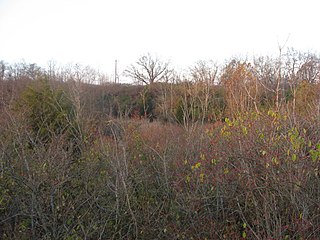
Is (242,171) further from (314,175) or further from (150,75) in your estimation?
(150,75)

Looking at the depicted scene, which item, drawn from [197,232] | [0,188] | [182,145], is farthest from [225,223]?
[0,188]

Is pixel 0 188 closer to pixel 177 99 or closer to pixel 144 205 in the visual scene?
pixel 144 205

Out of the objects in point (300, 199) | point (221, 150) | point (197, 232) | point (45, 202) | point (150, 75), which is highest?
point (150, 75)

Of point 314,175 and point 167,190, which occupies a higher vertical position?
point 314,175

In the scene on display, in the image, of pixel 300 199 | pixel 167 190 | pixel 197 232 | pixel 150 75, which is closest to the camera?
pixel 300 199

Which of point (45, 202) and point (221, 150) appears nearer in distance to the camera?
point (45, 202)

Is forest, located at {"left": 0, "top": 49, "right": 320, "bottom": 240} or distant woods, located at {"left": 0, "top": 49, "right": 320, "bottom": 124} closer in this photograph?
forest, located at {"left": 0, "top": 49, "right": 320, "bottom": 240}

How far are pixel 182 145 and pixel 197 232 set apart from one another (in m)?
2.27

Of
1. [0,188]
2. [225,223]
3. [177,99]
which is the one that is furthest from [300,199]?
[177,99]

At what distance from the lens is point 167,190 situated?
5008 mm

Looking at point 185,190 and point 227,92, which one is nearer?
point 185,190

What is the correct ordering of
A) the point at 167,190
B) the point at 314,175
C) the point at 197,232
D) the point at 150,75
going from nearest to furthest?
1. the point at 314,175
2. the point at 197,232
3. the point at 167,190
4. the point at 150,75

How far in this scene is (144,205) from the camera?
4.69m

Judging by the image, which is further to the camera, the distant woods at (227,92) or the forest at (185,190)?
the distant woods at (227,92)
